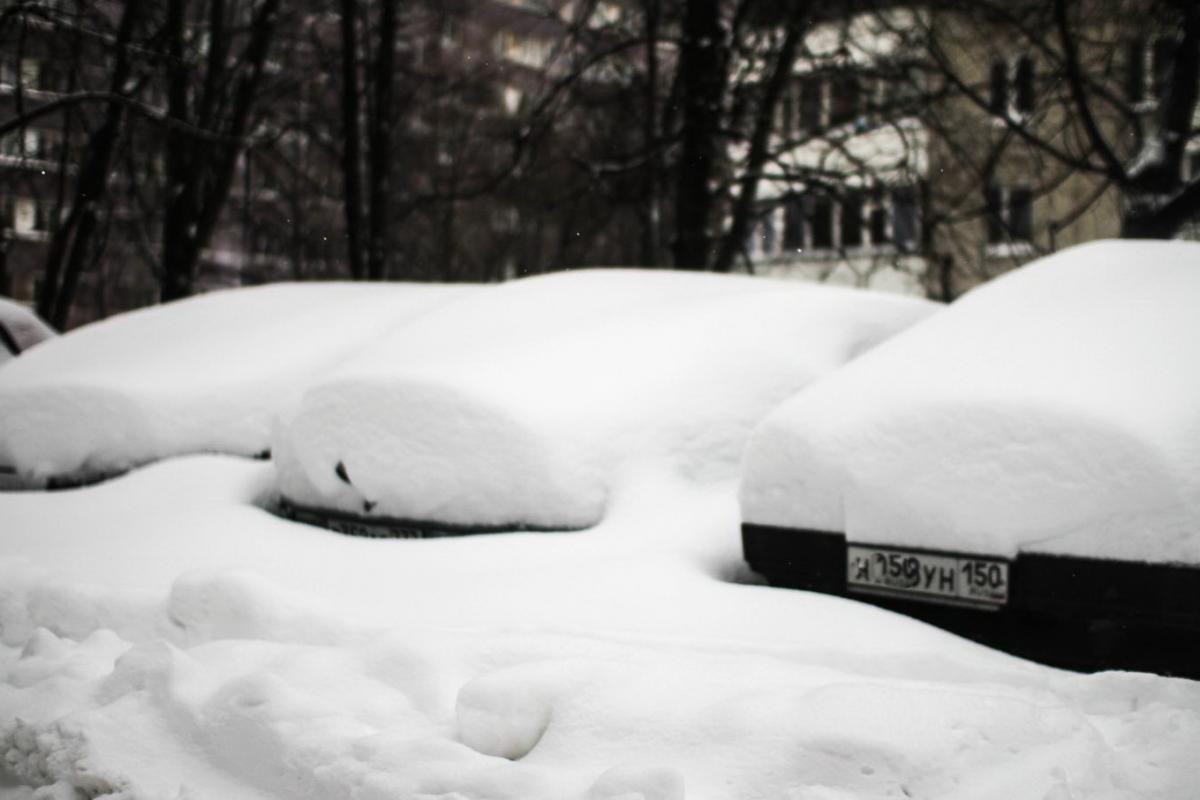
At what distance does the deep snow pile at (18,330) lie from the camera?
8.70 metres

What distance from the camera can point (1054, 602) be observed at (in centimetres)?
306

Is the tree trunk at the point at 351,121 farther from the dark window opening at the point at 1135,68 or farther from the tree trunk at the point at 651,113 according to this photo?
the dark window opening at the point at 1135,68

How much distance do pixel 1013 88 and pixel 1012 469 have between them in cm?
979

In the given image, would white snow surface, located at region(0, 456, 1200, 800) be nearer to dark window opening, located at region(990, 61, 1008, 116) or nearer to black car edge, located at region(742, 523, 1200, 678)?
black car edge, located at region(742, 523, 1200, 678)

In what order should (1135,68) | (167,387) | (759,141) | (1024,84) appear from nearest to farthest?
1. (167,387)
2. (1135,68)
3. (1024,84)
4. (759,141)

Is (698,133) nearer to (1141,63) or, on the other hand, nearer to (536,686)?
(1141,63)

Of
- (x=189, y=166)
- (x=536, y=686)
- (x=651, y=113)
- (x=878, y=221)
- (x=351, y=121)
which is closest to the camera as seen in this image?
(x=536, y=686)

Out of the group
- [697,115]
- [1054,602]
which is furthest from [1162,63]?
[1054,602]

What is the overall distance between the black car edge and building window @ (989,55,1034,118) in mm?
8736

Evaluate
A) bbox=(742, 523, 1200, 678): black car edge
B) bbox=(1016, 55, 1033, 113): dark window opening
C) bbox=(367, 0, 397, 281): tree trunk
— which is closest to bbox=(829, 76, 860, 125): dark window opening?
bbox=(1016, 55, 1033, 113): dark window opening

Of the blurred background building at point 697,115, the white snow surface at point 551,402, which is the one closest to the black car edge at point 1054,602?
the white snow surface at point 551,402

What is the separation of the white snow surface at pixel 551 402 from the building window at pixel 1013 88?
7.27 m

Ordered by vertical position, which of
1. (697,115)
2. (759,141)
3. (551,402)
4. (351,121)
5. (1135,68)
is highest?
(1135,68)

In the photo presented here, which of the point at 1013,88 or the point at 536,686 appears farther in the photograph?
the point at 1013,88
